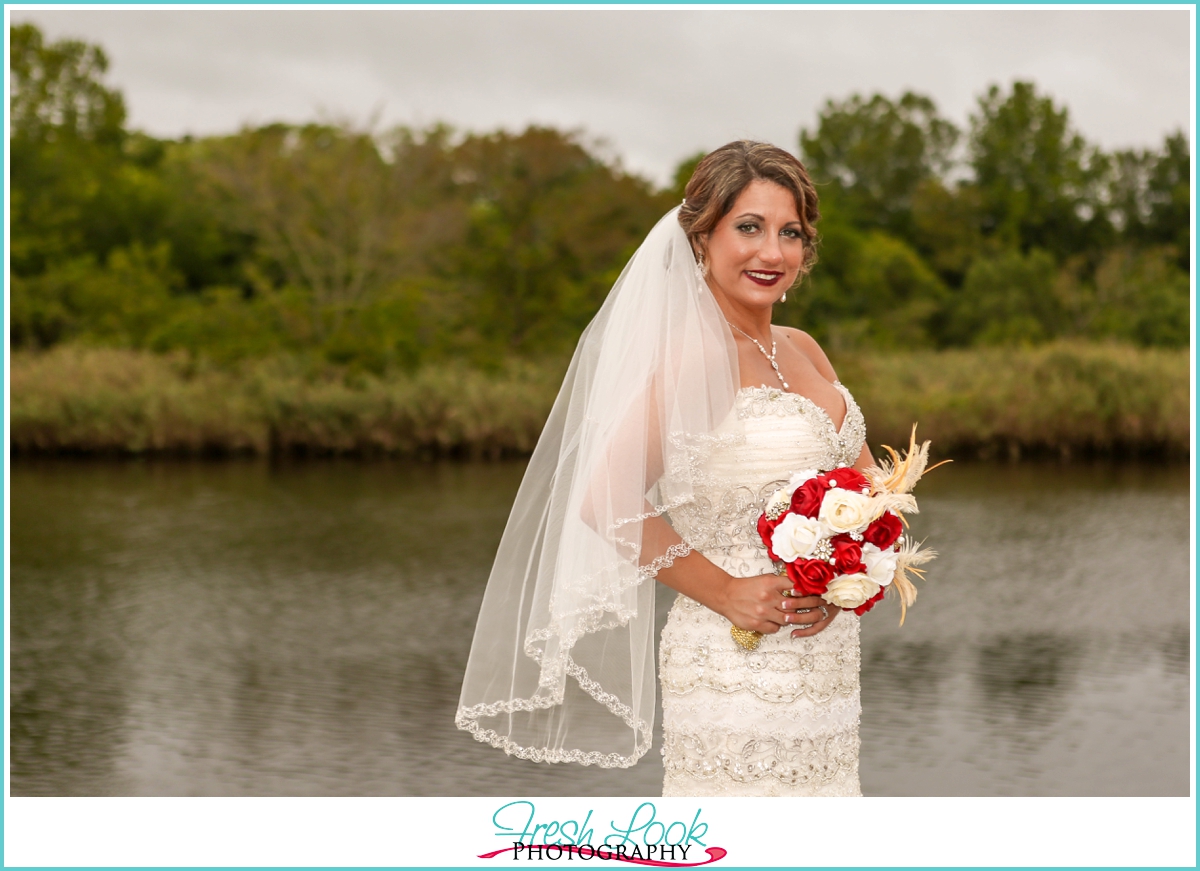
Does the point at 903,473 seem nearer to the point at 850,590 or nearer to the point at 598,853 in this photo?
the point at 850,590

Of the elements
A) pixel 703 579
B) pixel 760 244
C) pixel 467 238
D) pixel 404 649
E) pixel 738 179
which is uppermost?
pixel 467 238

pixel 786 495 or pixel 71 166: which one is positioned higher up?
pixel 71 166

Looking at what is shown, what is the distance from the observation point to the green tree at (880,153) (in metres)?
40.3

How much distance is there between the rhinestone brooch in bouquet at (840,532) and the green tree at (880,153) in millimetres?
37476

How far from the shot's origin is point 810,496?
9.14ft

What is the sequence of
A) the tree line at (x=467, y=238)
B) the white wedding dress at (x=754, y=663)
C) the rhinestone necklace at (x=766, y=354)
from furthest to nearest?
the tree line at (x=467, y=238) → the rhinestone necklace at (x=766, y=354) → the white wedding dress at (x=754, y=663)

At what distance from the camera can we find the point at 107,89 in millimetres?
39875

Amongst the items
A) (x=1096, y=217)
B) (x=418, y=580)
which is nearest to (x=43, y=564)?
(x=418, y=580)

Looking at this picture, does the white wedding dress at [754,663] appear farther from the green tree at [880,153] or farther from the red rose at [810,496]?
the green tree at [880,153]

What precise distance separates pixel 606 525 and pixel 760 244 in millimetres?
759

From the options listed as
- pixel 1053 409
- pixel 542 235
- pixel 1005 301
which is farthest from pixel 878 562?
pixel 1005 301

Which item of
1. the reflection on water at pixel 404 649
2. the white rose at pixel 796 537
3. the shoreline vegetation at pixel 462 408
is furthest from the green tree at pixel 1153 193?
the white rose at pixel 796 537

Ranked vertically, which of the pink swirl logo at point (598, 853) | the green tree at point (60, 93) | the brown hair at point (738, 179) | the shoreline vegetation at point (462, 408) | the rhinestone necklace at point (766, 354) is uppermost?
the green tree at point (60, 93)

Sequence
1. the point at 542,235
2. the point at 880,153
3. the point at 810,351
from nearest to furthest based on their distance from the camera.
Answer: the point at 810,351 < the point at 542,235 < the point at 880,153
